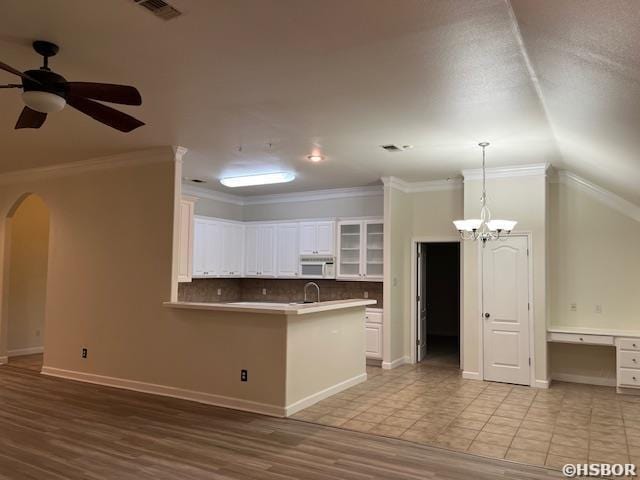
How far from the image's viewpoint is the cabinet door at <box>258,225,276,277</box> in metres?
8.95

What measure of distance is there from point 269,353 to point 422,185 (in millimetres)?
4003

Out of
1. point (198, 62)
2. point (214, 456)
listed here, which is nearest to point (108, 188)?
point (198, 62)

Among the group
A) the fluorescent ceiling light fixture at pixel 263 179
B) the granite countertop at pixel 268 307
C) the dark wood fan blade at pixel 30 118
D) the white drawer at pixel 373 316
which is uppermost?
the fluorescent ceiling light fixture at pixel 263 179

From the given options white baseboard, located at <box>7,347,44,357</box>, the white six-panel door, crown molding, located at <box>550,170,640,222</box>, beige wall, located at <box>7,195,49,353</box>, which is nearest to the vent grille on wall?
the white six-panel door

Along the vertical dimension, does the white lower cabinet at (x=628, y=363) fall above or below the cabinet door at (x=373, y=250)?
below

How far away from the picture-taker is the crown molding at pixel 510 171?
20.6ft

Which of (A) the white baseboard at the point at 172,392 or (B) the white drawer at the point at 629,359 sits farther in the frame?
(B) the white drawer at the point at 629,359

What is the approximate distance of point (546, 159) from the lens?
235 inches

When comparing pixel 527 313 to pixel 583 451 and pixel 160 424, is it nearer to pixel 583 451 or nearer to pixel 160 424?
pixel 583 451

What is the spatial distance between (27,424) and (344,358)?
10.9 ft

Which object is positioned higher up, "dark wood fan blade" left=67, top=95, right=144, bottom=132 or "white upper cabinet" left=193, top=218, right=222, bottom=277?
"dark wood fan blade" left=67, top=95, right=144, bottom=132

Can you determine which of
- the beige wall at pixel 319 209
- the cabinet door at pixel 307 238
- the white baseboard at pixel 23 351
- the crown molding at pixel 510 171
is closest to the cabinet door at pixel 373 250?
the beige wall at pixel 319 209

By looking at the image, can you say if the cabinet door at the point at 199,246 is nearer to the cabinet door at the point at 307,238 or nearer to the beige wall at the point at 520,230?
the cabinet door at the point at 307,238

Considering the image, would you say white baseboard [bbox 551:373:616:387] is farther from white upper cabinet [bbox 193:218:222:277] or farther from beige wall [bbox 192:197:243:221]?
beige wall [bbox 192:197:243:221]
